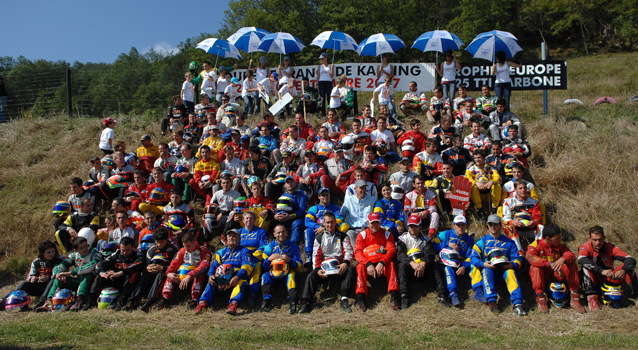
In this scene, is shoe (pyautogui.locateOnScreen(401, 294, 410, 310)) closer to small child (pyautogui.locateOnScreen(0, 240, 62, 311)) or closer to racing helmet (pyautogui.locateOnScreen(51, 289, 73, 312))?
racing helmet (pyautogui.locateOnScreen(51, 289, 73, 312))

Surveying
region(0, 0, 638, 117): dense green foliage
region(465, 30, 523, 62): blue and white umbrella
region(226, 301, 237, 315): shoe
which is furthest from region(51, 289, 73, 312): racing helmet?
region(0, 0, 638, 117): dense green foliage

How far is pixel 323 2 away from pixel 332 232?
31840mm

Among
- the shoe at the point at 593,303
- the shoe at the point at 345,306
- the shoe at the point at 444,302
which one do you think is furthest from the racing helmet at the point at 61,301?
the shoe at the point at 593,303

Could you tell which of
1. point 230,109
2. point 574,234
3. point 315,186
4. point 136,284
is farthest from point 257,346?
point 230,109

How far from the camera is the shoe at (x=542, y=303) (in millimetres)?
6672

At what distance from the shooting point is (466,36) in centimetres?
3375

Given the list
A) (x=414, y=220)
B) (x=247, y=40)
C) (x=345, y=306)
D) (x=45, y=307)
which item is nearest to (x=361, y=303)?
(x=345, y=306)

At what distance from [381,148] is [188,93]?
6.74 metres

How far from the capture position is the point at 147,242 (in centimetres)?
816

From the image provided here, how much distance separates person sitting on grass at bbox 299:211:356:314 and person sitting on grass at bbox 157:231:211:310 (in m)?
1.67

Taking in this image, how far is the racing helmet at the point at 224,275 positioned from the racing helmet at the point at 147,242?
1.48 m

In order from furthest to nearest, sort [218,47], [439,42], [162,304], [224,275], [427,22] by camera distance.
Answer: [427,22] < [218,47] < [439,42] < [162,304] < [224,275]

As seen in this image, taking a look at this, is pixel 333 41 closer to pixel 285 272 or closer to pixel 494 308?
pixel 285 272

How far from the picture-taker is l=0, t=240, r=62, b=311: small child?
8.09 m
